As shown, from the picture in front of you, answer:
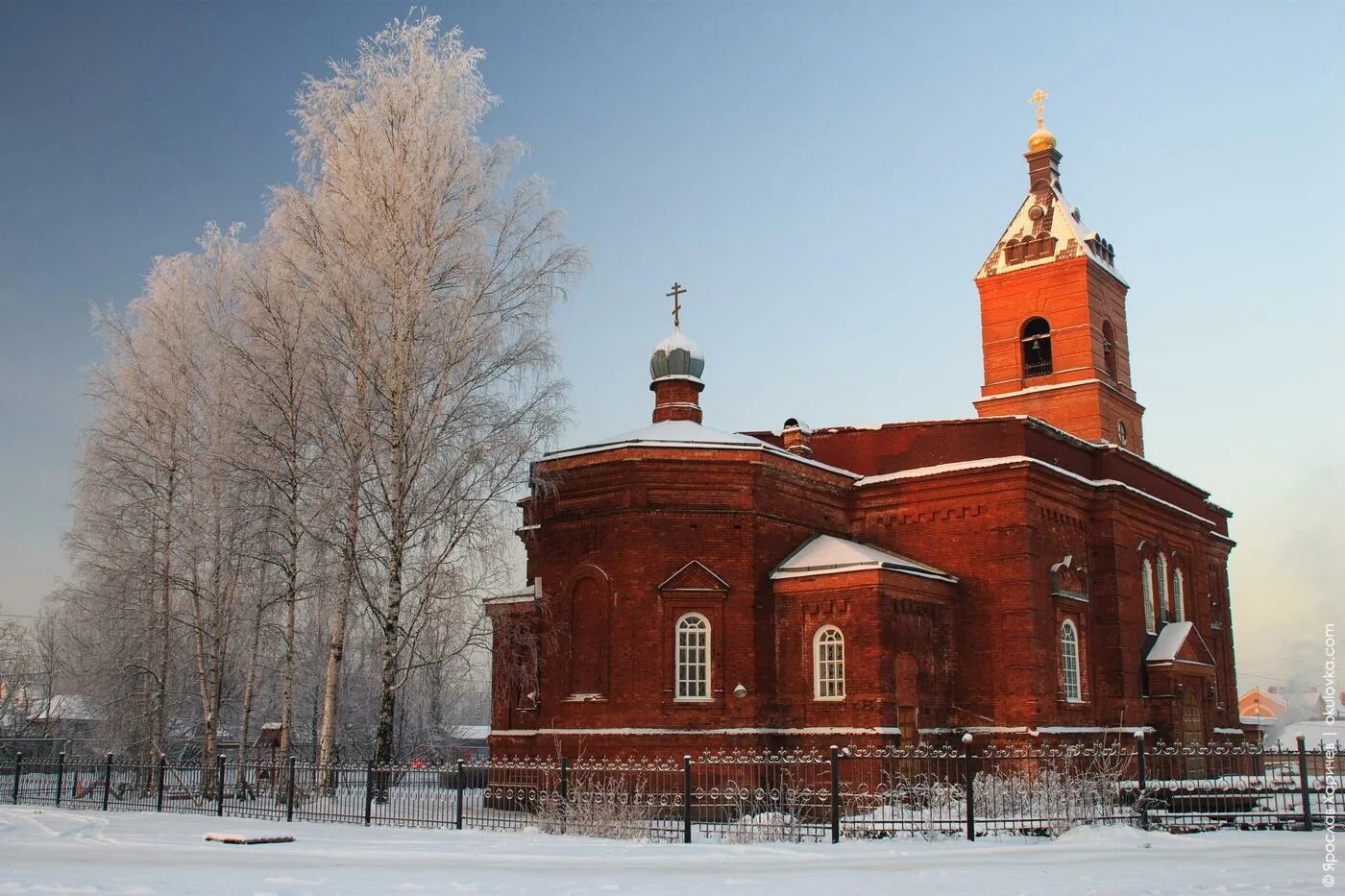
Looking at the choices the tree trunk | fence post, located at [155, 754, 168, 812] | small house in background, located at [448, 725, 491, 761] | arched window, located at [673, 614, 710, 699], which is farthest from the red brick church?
small house in background, located at [448, 725, 491, 761]

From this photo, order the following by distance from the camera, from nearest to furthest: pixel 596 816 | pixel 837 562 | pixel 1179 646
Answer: pixel 596 816 → pixel 837 562 → pixel 1179 646

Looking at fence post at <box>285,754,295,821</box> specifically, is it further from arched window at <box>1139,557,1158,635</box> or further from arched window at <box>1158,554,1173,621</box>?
arched window at <box>1158,554,1173,621</box>

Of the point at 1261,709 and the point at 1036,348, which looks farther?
the point at 1261,709

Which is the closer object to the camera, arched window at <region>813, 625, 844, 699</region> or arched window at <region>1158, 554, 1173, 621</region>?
arched window at <region>813, 625, 844, 699</region>

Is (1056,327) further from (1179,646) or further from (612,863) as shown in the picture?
(612,863)

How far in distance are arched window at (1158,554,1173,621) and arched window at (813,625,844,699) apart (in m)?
9.68

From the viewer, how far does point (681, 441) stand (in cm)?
2172

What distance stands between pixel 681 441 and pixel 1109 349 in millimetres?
14582

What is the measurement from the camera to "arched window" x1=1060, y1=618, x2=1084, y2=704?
23.3 metres

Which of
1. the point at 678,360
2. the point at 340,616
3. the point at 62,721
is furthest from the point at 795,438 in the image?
the point at 62,721

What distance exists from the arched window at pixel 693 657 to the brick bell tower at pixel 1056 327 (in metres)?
11.7

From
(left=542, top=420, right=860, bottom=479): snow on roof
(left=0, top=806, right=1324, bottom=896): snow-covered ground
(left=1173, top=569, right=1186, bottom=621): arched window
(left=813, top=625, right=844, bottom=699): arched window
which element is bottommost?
(left=0, top=806, right=1324, bottom=896): snow-covered ground

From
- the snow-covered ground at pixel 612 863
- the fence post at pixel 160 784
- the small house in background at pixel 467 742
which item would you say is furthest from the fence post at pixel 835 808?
the small house in background at pixel 467 742

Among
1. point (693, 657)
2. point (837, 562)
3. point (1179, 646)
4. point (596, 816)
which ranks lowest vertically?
point (596, 816)
